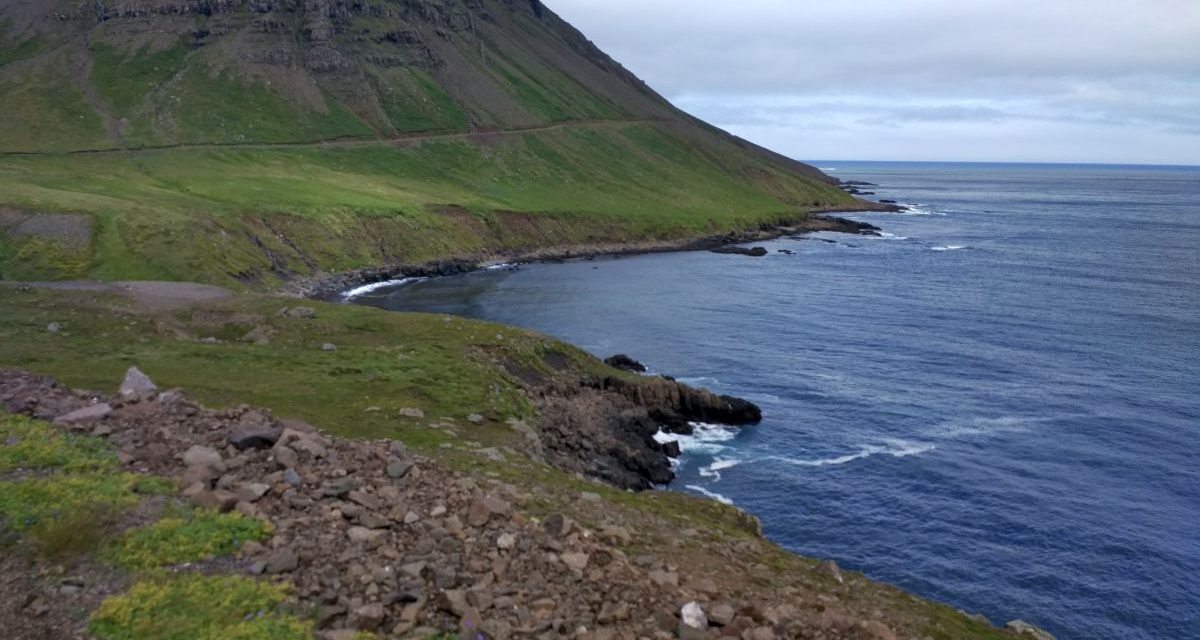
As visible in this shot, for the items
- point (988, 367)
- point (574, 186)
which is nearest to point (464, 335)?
point (988, 367)

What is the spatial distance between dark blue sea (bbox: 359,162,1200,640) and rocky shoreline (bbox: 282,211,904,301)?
5.52 metres

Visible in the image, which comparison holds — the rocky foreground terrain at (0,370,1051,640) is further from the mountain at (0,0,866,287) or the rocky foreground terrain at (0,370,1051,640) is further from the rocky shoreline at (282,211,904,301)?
the rocky shoreline at (282,211,904,301)

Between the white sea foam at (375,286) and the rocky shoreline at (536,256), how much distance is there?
646 millimetres

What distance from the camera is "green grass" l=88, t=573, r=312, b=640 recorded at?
570 inches

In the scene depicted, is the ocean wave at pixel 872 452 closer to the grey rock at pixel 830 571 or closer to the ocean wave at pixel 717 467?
the ocean wave at pixel 717 467

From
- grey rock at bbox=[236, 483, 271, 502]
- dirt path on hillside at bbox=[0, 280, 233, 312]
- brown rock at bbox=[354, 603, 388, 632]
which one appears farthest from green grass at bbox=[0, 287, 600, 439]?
brown rock at bbox=[354, 603, 388, 632]

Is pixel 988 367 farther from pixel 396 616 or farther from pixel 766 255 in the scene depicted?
pixel 766 255

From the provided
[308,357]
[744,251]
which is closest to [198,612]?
[308,357]

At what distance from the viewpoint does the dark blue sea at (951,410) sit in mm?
37281

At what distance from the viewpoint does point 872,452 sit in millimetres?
51281

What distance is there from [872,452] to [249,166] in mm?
124972

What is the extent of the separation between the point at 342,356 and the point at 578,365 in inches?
659

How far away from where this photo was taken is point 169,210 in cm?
9831

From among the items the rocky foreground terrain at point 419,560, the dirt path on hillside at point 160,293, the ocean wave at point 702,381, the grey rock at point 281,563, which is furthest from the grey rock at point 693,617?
the dirt path on hillside at point 160,293
